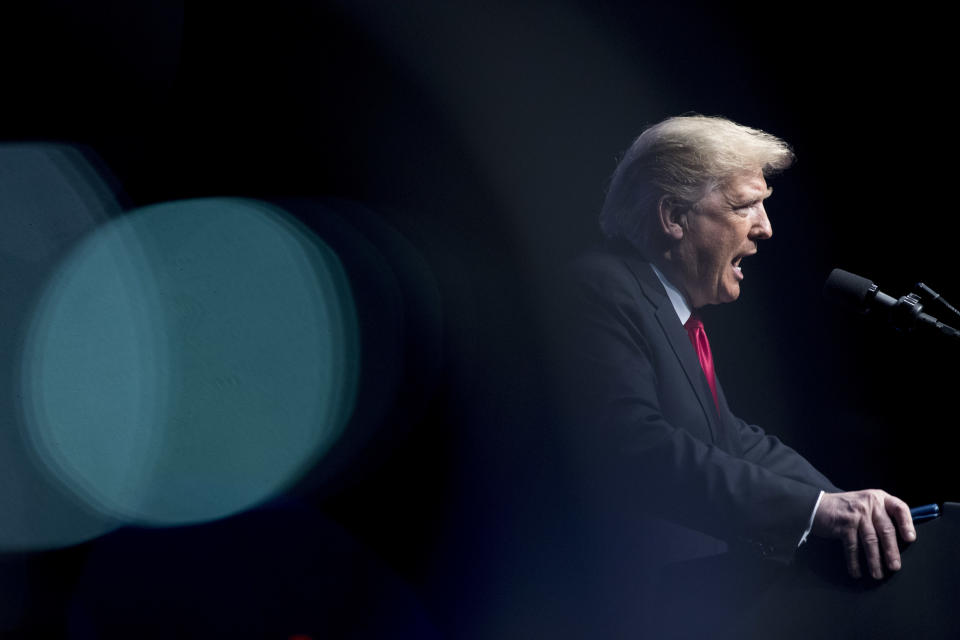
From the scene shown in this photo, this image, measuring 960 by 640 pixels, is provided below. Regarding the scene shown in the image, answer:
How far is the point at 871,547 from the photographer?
0.94 metres

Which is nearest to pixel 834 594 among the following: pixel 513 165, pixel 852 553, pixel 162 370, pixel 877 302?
pixel 852 553

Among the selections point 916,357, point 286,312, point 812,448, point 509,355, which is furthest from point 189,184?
point 916,357

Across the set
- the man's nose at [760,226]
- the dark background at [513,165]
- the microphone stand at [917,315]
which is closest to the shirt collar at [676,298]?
the man's nose at [760,226]

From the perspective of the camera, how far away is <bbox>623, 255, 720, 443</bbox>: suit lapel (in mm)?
1404

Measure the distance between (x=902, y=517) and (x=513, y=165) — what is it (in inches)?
48.6

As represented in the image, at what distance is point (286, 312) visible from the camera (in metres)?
1.70

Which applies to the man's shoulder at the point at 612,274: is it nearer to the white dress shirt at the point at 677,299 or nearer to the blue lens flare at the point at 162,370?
the white dress shirt at the point at 677,299

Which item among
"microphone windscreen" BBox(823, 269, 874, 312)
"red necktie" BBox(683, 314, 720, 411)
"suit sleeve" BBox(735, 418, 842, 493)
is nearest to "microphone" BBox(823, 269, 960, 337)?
"microphone windscreen" BBox(823, 269, 874, 312)

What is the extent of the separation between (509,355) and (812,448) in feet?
3.25

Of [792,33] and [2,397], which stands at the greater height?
[792,33]

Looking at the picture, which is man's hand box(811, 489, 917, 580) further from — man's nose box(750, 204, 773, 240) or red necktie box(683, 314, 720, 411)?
man's nose box(750, 204, 773, 240)

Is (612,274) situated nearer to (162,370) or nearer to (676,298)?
(676,298)

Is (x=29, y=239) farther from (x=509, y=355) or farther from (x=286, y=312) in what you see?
(x=509, y=355)

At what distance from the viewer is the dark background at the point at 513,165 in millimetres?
1630
